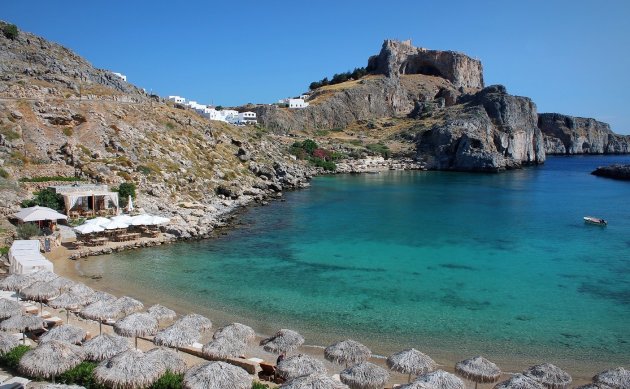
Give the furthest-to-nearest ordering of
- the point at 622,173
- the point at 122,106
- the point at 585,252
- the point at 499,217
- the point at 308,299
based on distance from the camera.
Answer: the point at 622,173 < the point at 122,106 < the point at 499,217 < the point at 585,252 < the point at 308,299

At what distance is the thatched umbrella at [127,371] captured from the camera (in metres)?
13.2

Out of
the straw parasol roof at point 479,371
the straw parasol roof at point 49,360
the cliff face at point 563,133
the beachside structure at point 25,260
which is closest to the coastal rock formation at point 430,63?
the cliff face at point 563,133

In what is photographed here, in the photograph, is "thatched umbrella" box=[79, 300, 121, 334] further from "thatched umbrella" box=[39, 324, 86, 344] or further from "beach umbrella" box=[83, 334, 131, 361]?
"beach umbrella" box=[83, 334, 131, 361]

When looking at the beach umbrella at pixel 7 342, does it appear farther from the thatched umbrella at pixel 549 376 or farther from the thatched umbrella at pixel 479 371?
the thatched umbrella at pixel 549 376

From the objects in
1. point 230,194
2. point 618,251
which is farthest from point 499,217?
point 230,194

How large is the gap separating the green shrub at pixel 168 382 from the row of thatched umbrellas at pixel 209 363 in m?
0.25

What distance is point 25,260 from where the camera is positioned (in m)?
24.5

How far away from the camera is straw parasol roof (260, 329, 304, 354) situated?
55.7 feet

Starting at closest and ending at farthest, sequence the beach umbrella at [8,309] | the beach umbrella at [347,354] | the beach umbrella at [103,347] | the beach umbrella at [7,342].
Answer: the beach umbrella at [103,347] < the beach umbrella at [7,342] < the beach umbrella at [347,354] < the beach umbrella at [8,309]

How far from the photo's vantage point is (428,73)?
18400 centimetres

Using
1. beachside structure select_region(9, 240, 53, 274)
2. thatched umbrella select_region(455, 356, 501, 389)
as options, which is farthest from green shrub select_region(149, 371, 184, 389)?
beachside structure select_region(9, 240, 53, 274)

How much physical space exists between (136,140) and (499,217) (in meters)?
40.7

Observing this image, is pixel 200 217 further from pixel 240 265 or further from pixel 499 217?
pixel 499 217

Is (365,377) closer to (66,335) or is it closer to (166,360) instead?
(166,360)
